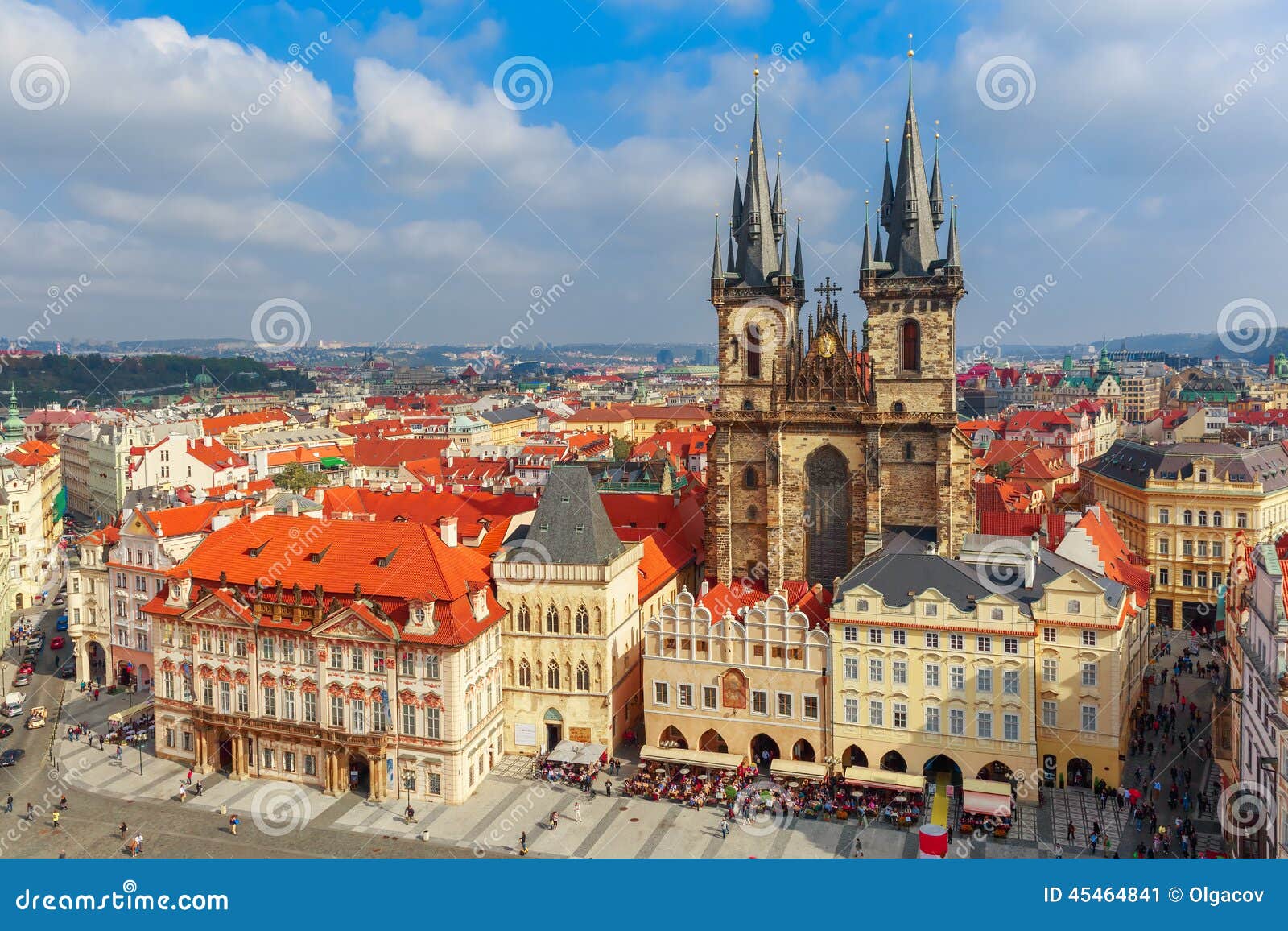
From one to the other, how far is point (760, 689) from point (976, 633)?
37.0ft

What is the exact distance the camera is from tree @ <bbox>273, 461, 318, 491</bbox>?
118 m

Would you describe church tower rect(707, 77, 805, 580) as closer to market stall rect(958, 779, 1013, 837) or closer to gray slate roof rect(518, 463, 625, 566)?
gray slate roof rect(518, 463, 625, 566)

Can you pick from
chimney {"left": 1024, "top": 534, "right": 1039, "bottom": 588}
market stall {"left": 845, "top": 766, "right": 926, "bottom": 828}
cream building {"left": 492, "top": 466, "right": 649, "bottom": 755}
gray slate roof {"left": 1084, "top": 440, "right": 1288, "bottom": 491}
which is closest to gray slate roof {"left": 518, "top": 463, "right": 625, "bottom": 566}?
cream building {"left": 492, "top": 466, "right": 649, "bottom": 755}

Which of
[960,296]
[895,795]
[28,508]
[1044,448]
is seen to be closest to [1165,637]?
[960,296]

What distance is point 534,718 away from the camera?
57.5m

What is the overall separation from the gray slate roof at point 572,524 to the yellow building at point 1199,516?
46901 mm

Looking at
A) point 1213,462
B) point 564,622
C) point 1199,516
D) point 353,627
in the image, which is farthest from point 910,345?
point 353,627

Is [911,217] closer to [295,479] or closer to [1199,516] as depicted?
[1199,516]

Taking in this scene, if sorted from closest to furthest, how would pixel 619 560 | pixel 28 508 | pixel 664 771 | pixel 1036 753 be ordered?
pixel 1036 753 → pixel 664 771 → pixel 619 560 → pixel 28 508

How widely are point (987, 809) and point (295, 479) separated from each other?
92322mm

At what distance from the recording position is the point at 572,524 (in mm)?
57000

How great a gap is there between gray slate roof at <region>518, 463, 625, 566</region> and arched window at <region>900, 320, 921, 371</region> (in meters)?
22.6

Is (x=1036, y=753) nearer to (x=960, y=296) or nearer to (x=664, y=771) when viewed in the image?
(x=664, y=771)

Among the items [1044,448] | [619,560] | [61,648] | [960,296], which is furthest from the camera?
[1044,448]
